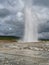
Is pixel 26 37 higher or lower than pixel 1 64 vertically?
higher

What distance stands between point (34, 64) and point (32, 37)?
114 metres

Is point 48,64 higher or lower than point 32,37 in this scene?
lower

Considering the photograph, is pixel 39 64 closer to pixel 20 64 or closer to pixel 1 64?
pixel 20 64

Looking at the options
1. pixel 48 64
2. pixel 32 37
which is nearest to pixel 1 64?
pixel 48 64

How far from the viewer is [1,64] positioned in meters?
27.1

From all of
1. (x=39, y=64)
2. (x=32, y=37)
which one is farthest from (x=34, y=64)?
(x=32, y=37)

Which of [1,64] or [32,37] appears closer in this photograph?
[1,64]

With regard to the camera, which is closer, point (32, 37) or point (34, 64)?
point (34, 64)

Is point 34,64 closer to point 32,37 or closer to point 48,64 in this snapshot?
point 48,64

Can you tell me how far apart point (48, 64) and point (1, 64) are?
5.48 meters

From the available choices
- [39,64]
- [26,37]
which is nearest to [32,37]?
[26,37]

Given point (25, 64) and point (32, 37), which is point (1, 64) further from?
point (32, 37)

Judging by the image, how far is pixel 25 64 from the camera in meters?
27.7

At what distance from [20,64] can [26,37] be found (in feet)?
386
